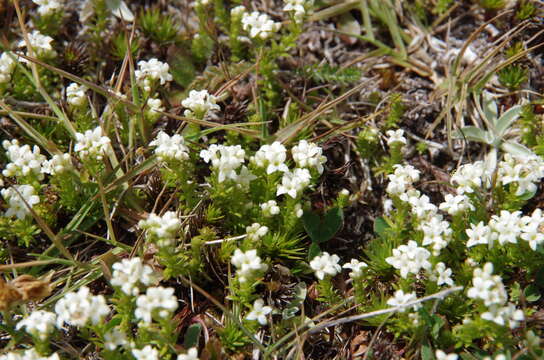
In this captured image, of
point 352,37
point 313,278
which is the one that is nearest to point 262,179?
point 313,278

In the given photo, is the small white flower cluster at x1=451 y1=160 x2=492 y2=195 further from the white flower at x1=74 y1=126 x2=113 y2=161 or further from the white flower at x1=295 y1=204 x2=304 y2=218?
the white flower at x1=74 y1=126 x2=113 y2=161

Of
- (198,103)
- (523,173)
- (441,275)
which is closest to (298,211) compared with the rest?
(441,275)

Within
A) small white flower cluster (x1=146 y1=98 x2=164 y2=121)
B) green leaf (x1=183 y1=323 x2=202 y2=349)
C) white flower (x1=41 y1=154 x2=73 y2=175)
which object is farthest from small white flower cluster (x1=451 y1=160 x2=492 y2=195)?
white flower (x1=41 y1=154 x2=73 y2=175)

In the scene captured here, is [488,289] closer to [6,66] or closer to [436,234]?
[436,234]

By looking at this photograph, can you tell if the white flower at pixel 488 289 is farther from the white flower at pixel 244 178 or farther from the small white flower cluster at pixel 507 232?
the white flower at pixel 244 178

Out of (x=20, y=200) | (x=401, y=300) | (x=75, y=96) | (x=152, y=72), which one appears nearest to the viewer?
(x=401, y=300)

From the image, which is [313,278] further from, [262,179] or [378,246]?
[262,179]

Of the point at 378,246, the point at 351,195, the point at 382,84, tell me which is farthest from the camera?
the point at 382,84
